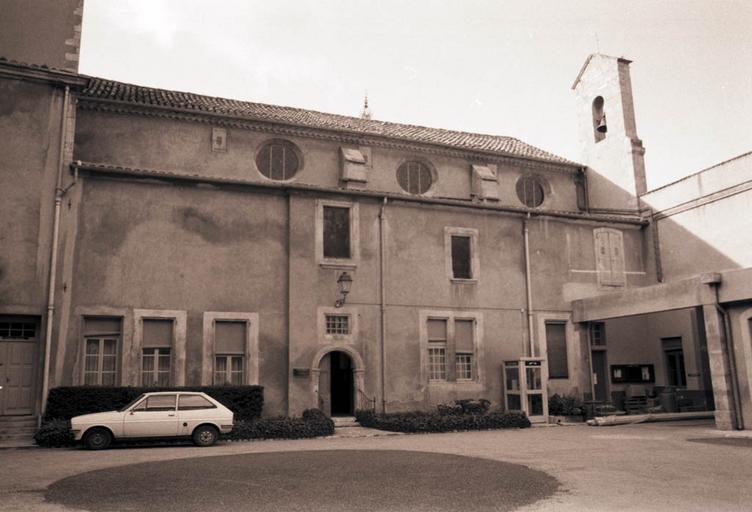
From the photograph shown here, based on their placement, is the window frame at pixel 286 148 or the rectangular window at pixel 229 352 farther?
the window frame at pixel 286 148

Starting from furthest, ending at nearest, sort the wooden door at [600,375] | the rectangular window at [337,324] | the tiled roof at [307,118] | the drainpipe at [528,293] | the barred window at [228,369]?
the wooden door at [600,375], the drainpipe at [528,293], the tiled roof at [307,118], the rectangular window at [337,324], the barred window at [228,369]

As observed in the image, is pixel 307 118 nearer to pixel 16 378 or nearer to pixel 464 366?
pixel 464 366

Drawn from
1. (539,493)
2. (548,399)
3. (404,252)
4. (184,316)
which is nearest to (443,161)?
(404,252)

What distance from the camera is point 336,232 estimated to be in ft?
70.9

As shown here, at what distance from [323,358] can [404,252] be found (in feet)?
14.4

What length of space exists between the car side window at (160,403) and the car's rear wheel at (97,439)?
1002 millimetres

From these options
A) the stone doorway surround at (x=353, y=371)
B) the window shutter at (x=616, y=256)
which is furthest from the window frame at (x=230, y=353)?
the window shutter at (x=616, y=256)

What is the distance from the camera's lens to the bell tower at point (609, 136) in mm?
27297

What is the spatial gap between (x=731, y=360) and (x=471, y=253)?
8571 millimetres

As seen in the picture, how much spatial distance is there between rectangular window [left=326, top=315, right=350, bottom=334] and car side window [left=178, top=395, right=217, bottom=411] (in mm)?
5683

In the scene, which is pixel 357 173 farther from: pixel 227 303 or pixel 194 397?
pixel 194 397

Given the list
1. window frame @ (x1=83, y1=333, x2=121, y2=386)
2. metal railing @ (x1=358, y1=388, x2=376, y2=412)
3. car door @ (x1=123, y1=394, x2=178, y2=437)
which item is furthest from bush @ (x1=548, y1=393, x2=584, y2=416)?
window frame @ (x1=83, y1=333, x2=121, y2=386)

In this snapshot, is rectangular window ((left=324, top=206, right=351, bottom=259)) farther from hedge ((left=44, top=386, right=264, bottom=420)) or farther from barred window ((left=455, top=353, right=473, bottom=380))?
hedge ((left=44, top=386, right=264, bottom=420))

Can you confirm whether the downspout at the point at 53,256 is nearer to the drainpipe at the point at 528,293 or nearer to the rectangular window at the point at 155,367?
the rectangular window at the point at 155,367
